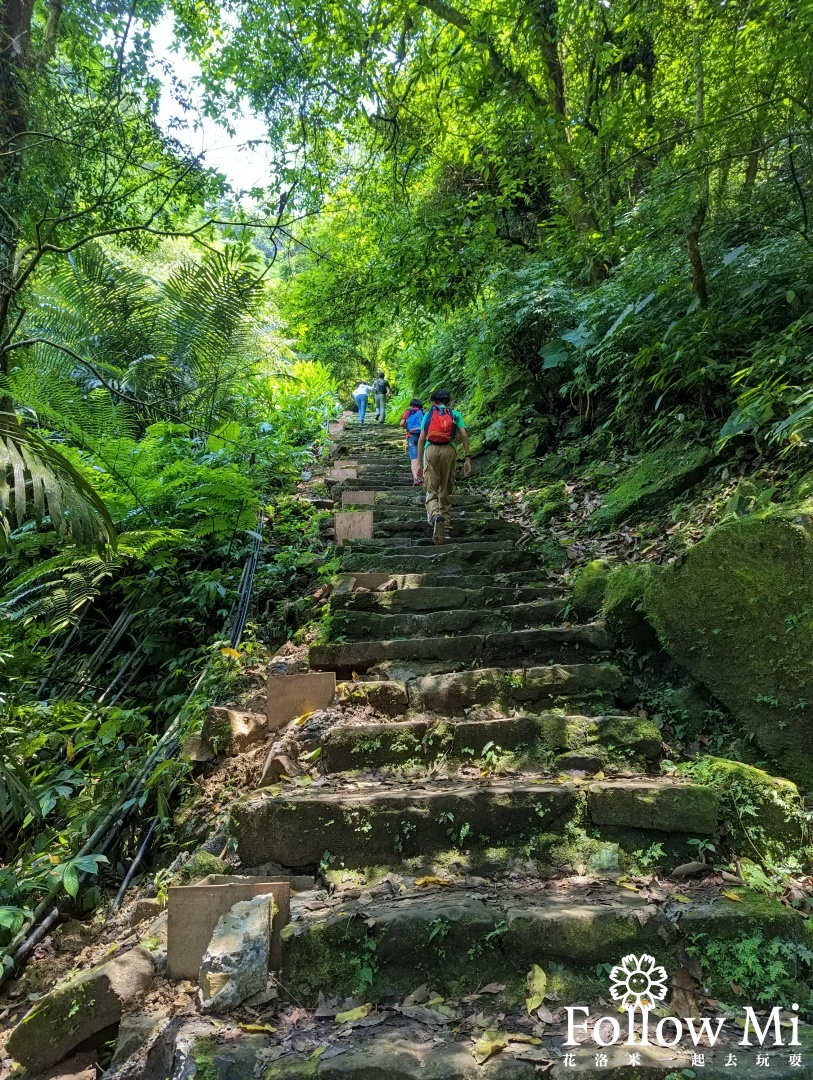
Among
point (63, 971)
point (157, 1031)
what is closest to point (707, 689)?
point (157, 1031)

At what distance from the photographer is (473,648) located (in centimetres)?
351

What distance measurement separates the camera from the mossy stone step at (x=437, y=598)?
13.2ft

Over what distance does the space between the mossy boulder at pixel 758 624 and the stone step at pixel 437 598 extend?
1.18 m

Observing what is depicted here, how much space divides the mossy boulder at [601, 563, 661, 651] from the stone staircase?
4.2 inches

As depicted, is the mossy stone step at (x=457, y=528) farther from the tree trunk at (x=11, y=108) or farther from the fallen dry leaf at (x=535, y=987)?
the fallen dry leaf at (x=535, y=987)

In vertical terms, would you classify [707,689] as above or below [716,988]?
above

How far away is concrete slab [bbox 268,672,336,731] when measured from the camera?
10.1 ft

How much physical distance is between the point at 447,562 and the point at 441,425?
1.36m

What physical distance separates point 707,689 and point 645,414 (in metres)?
3.55

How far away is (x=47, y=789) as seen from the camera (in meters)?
3.09

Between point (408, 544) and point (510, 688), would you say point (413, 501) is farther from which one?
point (510, 688)

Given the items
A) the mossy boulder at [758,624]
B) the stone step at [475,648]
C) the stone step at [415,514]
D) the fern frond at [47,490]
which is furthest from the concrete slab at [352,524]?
the mossy boulder at [758,624]

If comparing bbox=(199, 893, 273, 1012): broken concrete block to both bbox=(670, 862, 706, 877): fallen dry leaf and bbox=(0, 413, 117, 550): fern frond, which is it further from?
bbox=(0, 413, 117, 550): fern frond

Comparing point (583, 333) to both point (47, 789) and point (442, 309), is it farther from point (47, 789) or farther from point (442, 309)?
point (47, 789)
